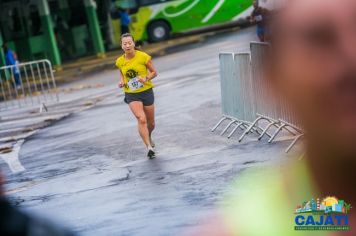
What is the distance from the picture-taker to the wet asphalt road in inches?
275

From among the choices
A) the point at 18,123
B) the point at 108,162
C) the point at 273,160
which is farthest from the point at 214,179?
the point at 18,123

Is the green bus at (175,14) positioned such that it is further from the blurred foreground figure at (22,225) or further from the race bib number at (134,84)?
the blurred foreground figure at (22,225)

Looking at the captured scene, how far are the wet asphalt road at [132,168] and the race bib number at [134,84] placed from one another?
95cm

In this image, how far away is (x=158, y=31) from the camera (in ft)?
109

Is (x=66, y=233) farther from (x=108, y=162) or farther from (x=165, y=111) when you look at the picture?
(x=165, y=111)

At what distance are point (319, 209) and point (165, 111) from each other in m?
12.6

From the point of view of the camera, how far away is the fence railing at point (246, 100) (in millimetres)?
10094

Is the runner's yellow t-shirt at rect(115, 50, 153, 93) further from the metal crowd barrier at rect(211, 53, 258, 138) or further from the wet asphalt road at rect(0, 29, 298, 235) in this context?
the metal crowd barrier at rect(211, 53, 258, 138)

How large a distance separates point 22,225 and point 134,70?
8.49m

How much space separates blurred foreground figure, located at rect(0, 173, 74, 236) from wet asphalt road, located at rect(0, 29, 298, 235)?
155cm

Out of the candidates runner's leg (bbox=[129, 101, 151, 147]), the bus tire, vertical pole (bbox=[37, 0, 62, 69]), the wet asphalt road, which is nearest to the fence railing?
the wet asphalt road

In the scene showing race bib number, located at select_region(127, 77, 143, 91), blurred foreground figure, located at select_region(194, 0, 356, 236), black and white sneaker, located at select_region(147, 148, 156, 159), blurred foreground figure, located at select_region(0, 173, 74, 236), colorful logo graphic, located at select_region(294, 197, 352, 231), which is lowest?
black and white sneaker, located at select_region(147, 148, 156, 159)

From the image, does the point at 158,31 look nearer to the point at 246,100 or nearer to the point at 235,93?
the point at 235,93

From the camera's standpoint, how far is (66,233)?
1.78 m
